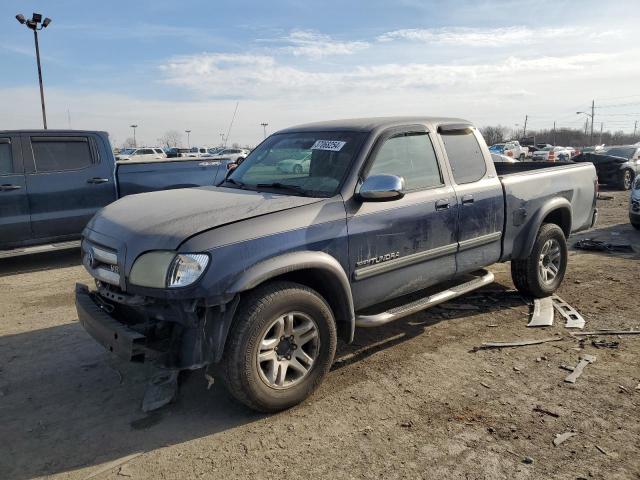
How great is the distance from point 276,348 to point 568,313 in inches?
133

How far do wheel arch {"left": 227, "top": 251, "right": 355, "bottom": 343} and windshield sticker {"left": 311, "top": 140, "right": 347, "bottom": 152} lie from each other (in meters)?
1.01

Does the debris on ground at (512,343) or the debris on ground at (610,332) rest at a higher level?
the debris on ground at (512,343)

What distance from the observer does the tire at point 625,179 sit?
57.0ft

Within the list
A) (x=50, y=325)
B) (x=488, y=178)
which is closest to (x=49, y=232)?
(x=50, y=325)

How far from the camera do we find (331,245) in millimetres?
3527

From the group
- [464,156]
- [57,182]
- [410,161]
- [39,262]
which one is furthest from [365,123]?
[39,262]

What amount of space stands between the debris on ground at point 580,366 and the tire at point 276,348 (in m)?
1.81

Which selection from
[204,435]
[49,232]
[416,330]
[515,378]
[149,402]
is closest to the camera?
[204,435]

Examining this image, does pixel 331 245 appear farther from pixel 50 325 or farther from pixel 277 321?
pixel 50 325

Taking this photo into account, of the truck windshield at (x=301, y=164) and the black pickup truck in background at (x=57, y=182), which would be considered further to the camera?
the black pickup truck in background at (x=57, y=182)

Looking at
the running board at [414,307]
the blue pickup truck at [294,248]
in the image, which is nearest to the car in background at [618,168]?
the blue pickup truck at [294,248]

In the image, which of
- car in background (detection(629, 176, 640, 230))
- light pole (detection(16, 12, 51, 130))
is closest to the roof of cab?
car in background (detection(629, 176, 640, 230))

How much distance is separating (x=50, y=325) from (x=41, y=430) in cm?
206

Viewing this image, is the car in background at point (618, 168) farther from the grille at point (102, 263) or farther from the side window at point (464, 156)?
the grille at point (102, 263)
